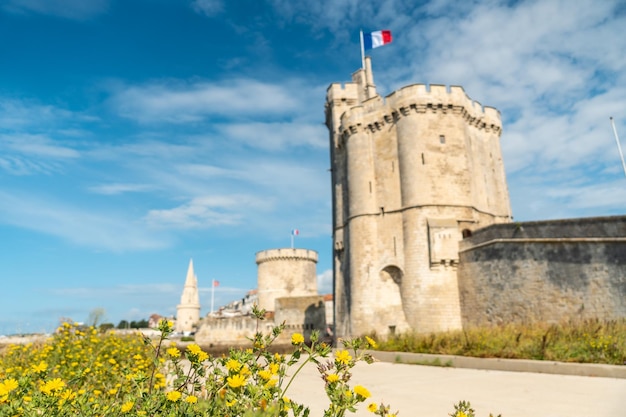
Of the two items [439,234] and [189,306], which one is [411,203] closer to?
[439,234]

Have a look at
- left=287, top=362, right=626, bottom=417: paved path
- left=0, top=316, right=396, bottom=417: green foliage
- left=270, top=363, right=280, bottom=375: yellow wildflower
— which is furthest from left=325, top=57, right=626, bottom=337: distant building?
left=270, top=363, right=280, bottom=375: yellow wildflower

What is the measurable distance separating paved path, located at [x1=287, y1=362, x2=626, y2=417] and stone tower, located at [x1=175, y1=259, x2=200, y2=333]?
60.6 metres

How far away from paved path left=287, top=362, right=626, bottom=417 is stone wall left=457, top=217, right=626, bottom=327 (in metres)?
7.71

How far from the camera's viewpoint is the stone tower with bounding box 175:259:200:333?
6394 cm

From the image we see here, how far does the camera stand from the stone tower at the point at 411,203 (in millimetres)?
18906

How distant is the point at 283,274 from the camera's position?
132 ft

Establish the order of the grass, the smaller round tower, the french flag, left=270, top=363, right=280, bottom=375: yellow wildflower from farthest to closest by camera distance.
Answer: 1. the smaller round tower
2. the french flag
3. the grass
4. left=270, top=363, right=280, bottom=375: yellow wildflower

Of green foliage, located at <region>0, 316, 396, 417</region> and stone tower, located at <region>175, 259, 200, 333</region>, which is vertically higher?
stone tower, located at <region>175, 259, 200, 333</region>

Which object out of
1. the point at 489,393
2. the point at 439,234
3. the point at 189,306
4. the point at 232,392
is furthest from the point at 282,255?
the point at 232,392

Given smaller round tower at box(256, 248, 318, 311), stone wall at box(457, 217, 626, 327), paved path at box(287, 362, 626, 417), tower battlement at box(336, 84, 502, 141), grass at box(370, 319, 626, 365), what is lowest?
paved path at box(287, 362, 626, 417)

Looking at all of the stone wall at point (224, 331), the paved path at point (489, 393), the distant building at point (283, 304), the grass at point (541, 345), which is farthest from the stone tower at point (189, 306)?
the paved path at point (489, 393)

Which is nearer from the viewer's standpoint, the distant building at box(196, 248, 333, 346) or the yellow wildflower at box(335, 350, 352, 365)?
the yellow wildflower at box(335, 350, 352, 365)

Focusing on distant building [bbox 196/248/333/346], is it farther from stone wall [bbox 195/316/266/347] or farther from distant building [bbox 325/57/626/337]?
distant building [bbox 325/57/626/337]

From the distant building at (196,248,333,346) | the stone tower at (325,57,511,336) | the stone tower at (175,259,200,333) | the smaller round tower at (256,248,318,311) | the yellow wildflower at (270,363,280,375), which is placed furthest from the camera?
the stone tower at (175,259,200,333)
